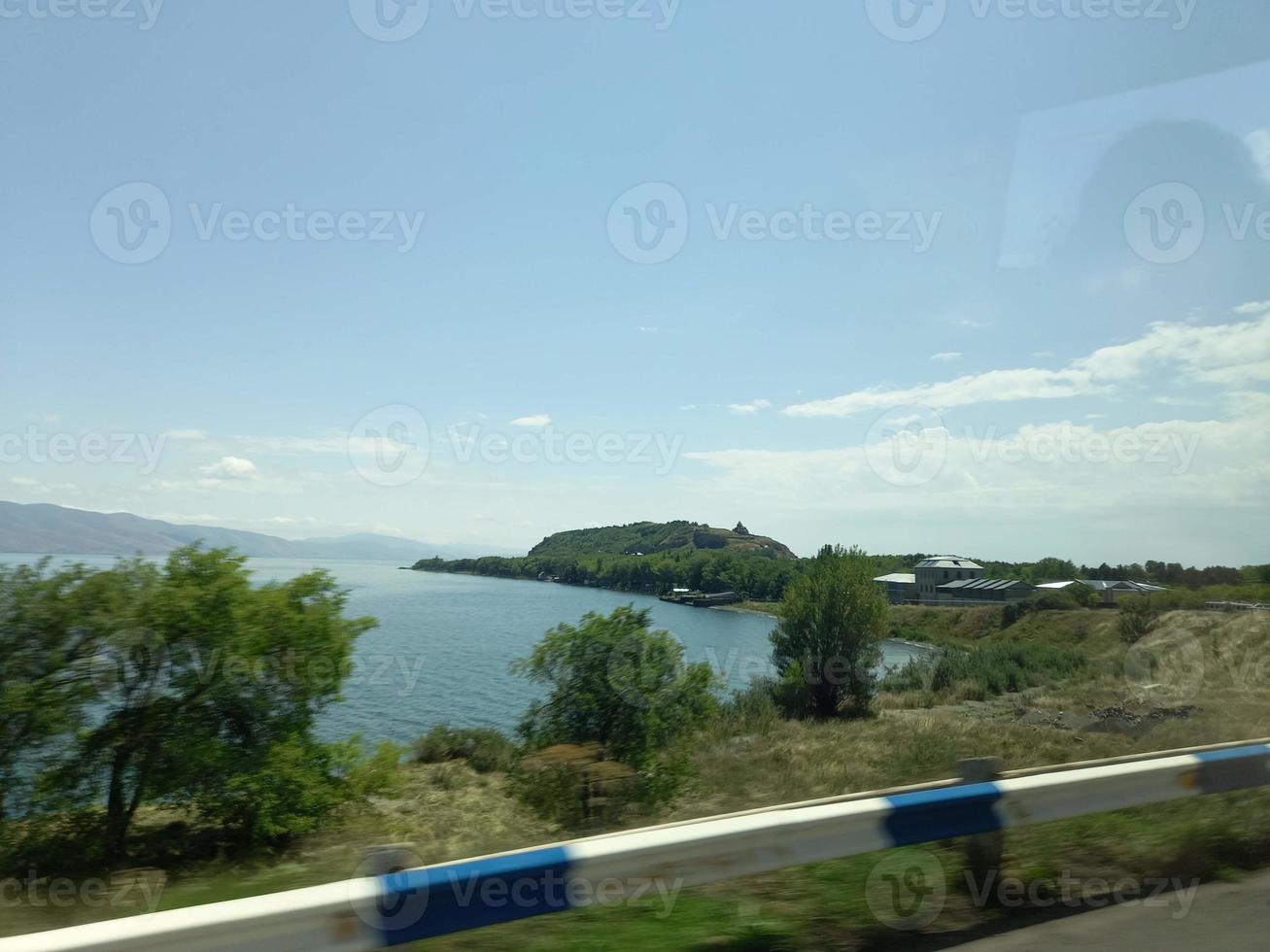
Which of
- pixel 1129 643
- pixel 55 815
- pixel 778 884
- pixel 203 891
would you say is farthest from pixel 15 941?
pixel 1129 643

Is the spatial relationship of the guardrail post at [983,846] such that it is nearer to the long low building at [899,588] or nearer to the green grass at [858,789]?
the green grass at [858,789]

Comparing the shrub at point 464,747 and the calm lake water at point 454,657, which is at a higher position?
the calm lake water at point 454,657

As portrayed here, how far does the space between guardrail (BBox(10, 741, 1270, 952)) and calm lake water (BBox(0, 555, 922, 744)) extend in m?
8.97

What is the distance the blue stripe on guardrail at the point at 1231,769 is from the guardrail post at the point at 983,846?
147cm

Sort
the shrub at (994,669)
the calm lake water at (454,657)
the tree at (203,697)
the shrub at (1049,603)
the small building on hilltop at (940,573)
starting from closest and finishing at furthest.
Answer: the tree at (203,697) < the calm lake water at (454,657) < the shrub at (994,669) < the shrub at (1049,603) < the small building on hilltop at (940,573)

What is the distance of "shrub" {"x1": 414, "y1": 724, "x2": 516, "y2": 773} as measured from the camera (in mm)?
13227

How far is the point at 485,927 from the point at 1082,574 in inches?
876

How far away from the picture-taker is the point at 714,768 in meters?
11.0

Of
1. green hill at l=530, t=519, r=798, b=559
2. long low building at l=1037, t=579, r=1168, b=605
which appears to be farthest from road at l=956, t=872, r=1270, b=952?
green hill at l=530, t=519, r=798, b=559

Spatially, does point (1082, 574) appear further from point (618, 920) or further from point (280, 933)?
point (280, 933)

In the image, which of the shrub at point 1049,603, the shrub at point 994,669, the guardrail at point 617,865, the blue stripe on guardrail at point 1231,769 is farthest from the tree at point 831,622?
the guardrail at point 617,865

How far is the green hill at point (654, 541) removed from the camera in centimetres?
4061

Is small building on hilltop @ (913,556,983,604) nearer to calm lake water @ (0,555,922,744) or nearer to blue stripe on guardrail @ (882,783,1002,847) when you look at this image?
calm lake water @ (0,555,922,744)

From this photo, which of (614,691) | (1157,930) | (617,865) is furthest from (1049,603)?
(617,865)
